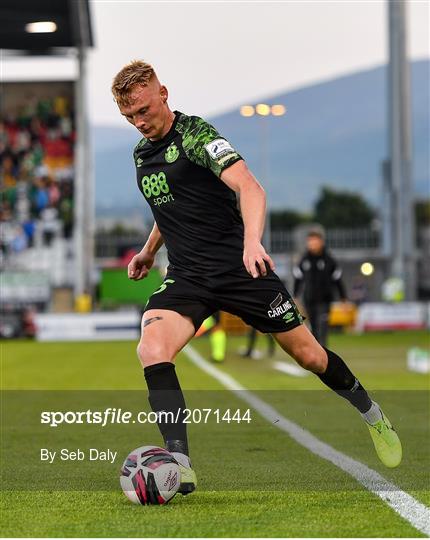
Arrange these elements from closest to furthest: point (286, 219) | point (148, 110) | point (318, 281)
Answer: point (148, 110)
point (318, 281)
point (286, 219)

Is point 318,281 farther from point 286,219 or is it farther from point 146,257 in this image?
point 286,219

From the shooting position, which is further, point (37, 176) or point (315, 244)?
point (37, 176)

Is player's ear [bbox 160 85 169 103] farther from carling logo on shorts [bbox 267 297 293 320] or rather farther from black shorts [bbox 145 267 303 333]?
carling logo on shorts [bbox 267 297 293 320]

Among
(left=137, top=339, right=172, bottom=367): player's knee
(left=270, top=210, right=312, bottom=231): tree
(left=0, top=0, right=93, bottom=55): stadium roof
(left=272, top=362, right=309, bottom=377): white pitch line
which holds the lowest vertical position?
(left=270, top=210, right=312, bottom=231): tree

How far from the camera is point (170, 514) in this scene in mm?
5301

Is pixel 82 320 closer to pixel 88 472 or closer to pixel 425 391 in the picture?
pixel 425 391

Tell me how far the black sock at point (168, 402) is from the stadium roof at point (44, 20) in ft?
105

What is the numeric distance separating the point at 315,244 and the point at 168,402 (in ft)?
37.5

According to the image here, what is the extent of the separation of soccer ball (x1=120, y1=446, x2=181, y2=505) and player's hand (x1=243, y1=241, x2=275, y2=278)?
977 millimetres

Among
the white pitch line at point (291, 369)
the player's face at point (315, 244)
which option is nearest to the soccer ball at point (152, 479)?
the white pitch line at point (291, 369)

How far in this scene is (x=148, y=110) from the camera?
5.84 meters

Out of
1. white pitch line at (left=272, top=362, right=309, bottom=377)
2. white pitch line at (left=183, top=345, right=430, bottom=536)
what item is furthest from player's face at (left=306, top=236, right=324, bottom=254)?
white pitch line at (left=183, top=345, right=430, bottom=536)

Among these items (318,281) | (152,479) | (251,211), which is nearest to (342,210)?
(318,281)

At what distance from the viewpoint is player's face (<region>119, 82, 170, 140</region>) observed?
577cm
